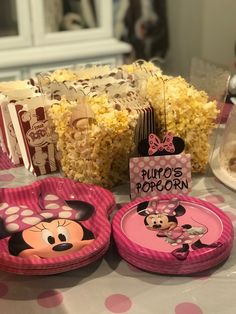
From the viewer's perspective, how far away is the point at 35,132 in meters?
1.16

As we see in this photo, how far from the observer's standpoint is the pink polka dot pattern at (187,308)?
0.72 metres

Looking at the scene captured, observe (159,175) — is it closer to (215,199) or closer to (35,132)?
(215,199)

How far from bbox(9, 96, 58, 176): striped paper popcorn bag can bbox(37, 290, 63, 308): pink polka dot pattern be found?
0.45 meters

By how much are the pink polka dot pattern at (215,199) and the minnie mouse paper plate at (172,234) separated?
0.35 ft

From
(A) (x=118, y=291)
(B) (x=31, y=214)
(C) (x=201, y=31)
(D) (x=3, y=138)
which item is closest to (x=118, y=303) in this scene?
(A) (x=118, y=291)

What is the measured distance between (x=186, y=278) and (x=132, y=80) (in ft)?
1.99

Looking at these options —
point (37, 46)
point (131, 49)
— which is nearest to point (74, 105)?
point (37, 46)

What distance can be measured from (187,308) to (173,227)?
0.20 m

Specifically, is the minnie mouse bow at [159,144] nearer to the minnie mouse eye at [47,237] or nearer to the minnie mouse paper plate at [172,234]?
the minnie mouse paper plate at [172,234]

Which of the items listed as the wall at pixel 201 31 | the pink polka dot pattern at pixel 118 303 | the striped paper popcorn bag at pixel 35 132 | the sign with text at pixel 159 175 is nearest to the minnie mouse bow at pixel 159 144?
the sign with text at pixel 159 175

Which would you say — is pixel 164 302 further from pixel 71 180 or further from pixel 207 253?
pixel 71 180

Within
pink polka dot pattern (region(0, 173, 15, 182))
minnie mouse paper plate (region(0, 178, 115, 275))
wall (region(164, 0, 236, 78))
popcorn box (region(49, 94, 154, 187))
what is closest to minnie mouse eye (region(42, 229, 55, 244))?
minnie mouse paper plate (region(0, 178, 115, 275))

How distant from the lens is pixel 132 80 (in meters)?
1.25

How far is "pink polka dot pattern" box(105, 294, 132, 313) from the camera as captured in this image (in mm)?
734
